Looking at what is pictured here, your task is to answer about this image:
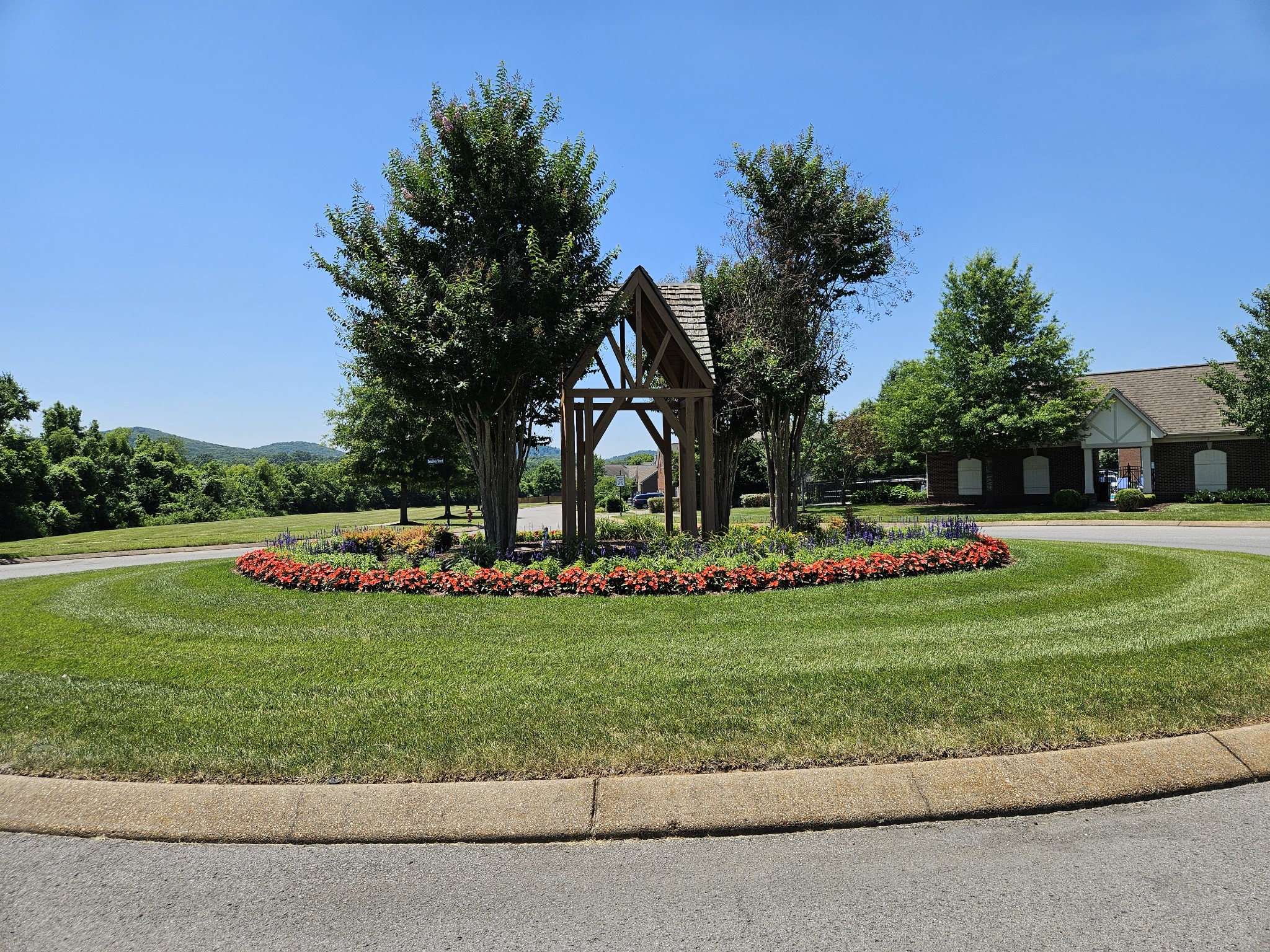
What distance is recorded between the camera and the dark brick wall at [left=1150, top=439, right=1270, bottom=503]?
98.5 ft

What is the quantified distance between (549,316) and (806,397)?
6254mm

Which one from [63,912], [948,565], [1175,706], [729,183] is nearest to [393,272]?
[729,183]

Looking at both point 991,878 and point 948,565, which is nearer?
point 991,878

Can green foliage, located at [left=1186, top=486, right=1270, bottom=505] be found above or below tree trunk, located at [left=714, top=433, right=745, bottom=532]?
below

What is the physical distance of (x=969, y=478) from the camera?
36188 mm

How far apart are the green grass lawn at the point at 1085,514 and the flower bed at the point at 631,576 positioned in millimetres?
9297

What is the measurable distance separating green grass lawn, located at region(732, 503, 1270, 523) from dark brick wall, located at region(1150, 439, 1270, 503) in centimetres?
254

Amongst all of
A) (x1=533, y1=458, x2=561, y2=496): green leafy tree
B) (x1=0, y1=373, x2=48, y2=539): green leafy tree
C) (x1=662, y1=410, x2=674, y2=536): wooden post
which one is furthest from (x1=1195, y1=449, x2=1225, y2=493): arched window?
(x1=533, y1=458, x2=561, y2=496): green leafy tree

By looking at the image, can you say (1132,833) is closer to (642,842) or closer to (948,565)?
(642,842)

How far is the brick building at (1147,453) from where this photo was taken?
30.7 meters

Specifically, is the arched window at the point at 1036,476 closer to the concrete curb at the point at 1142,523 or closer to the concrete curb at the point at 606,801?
the concrete curb at the point at 1142,523

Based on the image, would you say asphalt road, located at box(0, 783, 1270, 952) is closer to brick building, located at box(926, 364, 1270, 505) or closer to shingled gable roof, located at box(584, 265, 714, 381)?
shingled gable roof, located at box(584, 265, 714, 381)

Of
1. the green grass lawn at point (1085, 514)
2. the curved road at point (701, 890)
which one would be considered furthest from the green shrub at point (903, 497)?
the curved road at point (701, 890)

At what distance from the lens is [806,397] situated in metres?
15.6
